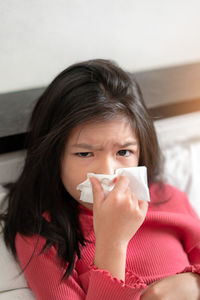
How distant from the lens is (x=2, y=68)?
138cm

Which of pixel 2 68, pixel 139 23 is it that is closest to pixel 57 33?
pixel 2 68

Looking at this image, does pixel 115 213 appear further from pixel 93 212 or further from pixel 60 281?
pixel 60 281

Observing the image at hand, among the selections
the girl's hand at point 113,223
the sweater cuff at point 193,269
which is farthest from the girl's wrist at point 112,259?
the sweater cuff at point 193,269

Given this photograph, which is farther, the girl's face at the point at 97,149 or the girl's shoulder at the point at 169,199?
the girl's shoulder at the point at 169,199

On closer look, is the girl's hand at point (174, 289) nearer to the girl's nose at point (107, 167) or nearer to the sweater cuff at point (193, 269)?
the sweater cuff at point (193, 269)

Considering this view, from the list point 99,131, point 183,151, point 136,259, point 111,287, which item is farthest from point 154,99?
point 111,287

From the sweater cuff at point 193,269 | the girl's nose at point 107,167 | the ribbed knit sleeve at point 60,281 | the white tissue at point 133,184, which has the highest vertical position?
the girl's nose at point 107,167

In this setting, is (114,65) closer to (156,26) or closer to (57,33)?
(57,33)

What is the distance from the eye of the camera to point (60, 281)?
1.05 m

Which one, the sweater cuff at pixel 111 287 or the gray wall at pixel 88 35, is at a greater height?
the gray wall at pixel 88 35

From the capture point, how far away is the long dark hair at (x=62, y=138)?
1104 millimetres

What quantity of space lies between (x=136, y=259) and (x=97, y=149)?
344mm

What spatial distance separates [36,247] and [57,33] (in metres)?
0.75

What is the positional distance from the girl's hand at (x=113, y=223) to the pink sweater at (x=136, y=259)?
3cm
